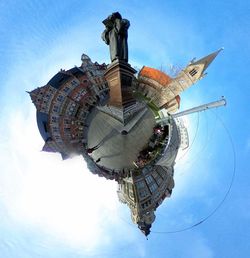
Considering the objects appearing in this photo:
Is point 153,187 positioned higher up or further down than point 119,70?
further down

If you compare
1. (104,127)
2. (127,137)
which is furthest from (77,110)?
(127,137)

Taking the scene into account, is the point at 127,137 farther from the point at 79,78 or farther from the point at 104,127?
the point at 79,78

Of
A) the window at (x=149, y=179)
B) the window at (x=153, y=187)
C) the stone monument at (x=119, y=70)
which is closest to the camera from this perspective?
the stone monument at (x=119, y=70)

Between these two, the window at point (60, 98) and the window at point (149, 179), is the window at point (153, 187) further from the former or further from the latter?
the window at point (60, 98)

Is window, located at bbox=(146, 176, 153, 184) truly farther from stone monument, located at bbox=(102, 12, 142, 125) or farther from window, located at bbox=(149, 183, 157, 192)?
stone monument, located at bbox=(102, 12, 142, 125)

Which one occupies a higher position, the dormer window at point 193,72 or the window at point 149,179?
the dormer window at point 193,72

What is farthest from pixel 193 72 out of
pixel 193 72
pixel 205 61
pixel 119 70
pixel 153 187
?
pixel 153 187

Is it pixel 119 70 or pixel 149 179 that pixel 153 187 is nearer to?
pixel 149 179

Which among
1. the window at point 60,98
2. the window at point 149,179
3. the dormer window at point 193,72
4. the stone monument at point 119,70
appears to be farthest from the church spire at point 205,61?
the window at point 60,98
